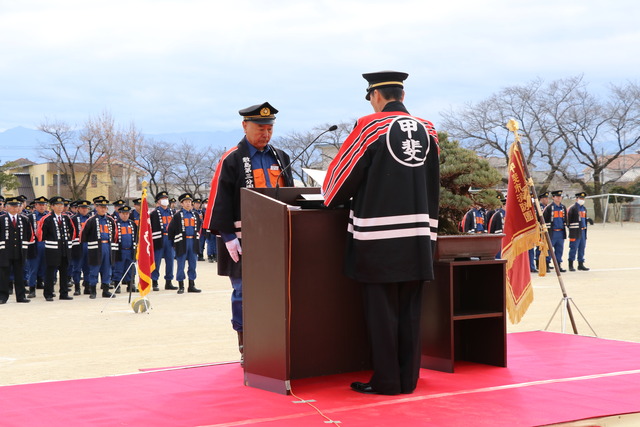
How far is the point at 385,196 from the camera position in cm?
470

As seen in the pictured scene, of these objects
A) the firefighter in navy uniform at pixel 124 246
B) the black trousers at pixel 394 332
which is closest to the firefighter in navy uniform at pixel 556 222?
the firefighter in navy uniform at pixel 124 246

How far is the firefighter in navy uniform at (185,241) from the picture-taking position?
15.9 meters

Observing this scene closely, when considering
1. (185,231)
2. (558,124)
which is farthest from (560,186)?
(185,231)

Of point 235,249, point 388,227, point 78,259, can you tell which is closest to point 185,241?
point 78,259

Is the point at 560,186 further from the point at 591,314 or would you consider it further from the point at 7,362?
the point at 7,362

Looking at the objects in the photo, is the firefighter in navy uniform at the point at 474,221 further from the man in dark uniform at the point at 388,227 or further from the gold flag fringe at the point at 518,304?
the man in dark uniform at the point at 388,227

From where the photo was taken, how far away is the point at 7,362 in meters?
7.93

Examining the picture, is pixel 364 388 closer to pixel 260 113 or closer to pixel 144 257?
pixel 260 113

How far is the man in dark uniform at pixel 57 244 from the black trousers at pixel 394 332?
1109 centimetres

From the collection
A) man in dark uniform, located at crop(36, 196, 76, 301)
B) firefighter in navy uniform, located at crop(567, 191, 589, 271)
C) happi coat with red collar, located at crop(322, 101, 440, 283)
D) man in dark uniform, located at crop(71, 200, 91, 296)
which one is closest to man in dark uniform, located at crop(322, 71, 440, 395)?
happi coat with red collar, located at crop(322, 101, 440, 283)

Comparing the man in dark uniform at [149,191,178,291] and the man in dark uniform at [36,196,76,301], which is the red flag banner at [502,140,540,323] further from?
the man in dark uniform at [149,191,178,291]

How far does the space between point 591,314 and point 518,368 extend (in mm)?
5689

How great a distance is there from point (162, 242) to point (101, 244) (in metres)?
1.76

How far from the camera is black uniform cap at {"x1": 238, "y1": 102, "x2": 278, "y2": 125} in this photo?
222 inches
